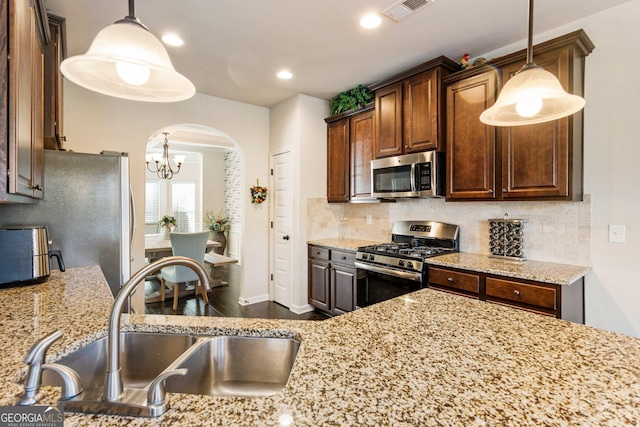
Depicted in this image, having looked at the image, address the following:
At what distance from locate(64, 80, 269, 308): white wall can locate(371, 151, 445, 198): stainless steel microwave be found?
5.73 ft

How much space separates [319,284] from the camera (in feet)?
12.5

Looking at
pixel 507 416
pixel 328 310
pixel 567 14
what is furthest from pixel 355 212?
pixel 507 416

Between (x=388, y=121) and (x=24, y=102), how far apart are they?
109 inches

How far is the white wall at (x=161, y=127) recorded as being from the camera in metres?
3.20

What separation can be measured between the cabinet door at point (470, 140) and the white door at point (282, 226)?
6.53ft

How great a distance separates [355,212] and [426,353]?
3.32m

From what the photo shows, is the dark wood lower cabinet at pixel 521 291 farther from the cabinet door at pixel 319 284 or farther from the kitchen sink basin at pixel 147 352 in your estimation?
the kitchen sink basin at pixel 147 352

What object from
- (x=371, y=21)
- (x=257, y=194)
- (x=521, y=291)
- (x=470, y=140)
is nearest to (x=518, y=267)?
(x=521, y=291)

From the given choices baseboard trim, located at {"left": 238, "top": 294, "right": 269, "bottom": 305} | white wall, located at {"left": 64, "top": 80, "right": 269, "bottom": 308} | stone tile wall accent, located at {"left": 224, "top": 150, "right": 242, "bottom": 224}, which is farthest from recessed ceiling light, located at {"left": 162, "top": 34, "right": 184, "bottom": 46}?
stone tile wall accent, located at {"left": 224, "top": 150, "right": 242, "bottom": 224}

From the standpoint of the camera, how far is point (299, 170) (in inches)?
153

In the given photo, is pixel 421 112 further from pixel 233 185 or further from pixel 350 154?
pixel 233 185

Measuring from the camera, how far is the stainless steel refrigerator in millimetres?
2067

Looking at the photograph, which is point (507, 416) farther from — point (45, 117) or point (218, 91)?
point (218, 91)

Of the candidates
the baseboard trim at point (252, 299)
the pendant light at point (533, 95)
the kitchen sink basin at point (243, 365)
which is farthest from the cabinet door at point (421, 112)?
the baseboard trim at point (252, 299)
